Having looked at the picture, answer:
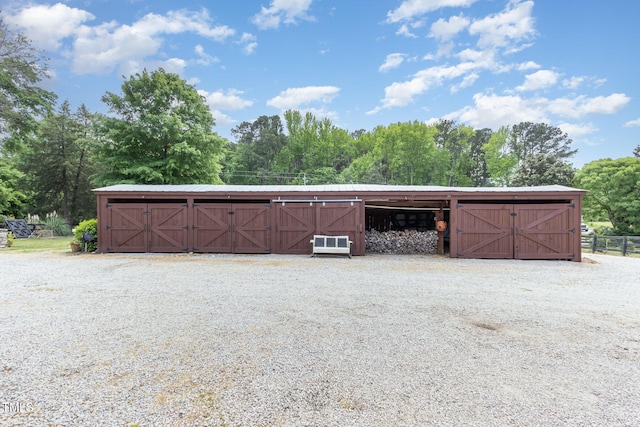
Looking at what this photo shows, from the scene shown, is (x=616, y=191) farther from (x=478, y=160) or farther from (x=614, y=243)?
(x=478, y=160)

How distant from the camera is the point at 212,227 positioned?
11430mm

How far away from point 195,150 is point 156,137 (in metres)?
2.61

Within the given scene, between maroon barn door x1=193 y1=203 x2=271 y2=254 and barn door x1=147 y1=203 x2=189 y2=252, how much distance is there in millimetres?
424

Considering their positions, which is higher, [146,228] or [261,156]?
[261,156]

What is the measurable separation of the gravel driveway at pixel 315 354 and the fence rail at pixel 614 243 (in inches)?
350

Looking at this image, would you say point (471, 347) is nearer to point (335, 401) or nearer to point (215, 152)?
point (335, 401)

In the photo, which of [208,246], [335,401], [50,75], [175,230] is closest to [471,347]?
[335,401]

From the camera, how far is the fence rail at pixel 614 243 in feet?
42.5

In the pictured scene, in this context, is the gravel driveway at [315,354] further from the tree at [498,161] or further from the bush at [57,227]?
the tree at [498,161]

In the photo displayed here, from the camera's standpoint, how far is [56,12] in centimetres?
1334

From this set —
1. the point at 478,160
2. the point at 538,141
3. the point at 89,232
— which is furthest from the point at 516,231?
the point at 538,141

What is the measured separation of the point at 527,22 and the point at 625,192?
15.5 meters

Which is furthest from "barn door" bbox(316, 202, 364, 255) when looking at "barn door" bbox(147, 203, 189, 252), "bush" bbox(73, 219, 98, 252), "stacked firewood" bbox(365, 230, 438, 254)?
"bush" bbox(73, 219, 98, 252)

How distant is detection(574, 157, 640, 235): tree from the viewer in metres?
20.2
